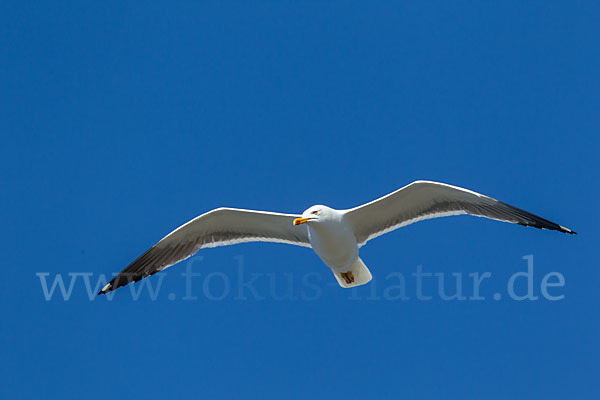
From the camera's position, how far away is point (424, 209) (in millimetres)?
9328

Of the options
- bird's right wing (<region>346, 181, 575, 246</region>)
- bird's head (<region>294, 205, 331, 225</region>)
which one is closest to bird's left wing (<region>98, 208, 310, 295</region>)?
bird's head (<region>294, 205, 331, 225</region>)

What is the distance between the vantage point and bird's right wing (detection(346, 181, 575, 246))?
29.6ft

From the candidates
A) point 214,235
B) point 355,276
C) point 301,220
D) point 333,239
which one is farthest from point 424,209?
point 214,235

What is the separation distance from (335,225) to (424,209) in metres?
1.22

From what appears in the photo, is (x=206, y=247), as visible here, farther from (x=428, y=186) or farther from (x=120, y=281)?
(x=428, y=186)

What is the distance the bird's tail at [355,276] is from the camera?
925 cm

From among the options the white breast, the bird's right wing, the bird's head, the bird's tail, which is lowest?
the bird's tail

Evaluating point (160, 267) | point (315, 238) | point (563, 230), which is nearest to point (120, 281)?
point (160, 267)

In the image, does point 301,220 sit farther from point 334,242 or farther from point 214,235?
point 214,235

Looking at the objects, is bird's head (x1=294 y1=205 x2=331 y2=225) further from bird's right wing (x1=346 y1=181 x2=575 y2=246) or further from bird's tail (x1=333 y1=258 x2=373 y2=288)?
bird's tail (x1=333 y1=258 x2=373 y2=288)

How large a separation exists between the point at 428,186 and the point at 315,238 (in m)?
1.48

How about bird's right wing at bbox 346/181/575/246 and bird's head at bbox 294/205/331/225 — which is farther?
bird's right wing at bbox 346/181/575/246

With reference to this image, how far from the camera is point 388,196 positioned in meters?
8.99

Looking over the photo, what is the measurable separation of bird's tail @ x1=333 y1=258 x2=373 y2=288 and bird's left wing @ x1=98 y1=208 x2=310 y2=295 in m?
0.65
